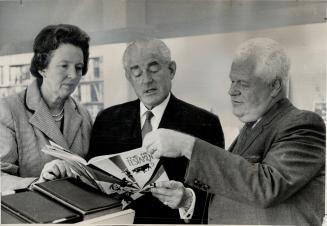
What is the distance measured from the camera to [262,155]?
215 centimetres

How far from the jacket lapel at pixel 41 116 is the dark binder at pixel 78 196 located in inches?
8.5

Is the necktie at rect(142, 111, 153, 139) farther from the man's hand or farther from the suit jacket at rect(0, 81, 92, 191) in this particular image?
the suit jacket at rect(0, 81, 92, 191)

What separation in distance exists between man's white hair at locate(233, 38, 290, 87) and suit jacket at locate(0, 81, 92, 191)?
935 mm

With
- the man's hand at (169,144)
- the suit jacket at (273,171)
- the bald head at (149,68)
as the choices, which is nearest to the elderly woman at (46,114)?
the bald head at (149,68)

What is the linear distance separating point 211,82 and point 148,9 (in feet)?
1.68

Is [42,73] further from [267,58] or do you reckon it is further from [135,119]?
[267,58]

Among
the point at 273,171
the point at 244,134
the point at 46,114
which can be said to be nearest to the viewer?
the point at 273,171

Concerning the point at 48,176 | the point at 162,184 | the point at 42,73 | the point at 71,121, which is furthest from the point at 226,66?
the point at 48,176

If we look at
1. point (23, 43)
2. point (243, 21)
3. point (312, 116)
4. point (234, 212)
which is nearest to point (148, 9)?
point (243, 21)

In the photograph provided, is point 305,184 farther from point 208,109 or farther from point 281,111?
point 208,109

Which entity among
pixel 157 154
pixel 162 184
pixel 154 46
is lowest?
pixel 162 184

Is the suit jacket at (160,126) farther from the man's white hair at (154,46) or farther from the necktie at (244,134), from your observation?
the man's white hair at (154,46)

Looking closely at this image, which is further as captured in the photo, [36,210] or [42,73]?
[42,73]

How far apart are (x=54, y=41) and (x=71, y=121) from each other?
44 cm
